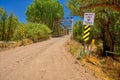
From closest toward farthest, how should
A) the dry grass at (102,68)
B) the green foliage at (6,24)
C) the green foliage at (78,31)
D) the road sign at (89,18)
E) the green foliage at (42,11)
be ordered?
1. the dry grass at (102,68)
2. the road sign at (89,18)
3. the green foliage at (78,31)
4. the green foliage at (6,24)
5. the green foliage at (42,11)

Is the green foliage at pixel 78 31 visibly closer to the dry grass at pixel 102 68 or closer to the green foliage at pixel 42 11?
the dry grass at pixel 102 68

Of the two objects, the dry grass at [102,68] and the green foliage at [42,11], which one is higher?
the green foliage at [42,11]

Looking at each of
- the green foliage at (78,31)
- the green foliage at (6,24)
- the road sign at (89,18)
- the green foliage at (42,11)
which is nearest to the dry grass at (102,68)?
the road sign at (89,18)

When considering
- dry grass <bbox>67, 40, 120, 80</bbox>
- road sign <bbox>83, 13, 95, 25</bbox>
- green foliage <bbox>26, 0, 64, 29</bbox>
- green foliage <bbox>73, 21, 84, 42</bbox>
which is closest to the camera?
dry grass <bbox>67, 40, 120, 80</bbox>

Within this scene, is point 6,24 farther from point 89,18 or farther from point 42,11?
point 89,18

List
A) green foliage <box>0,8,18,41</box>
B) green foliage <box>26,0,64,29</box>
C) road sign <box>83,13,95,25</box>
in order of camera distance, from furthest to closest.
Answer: green foliage <box>26,0,64,29</box> → green foliage <box>0,8,18,41</box> → road sign <box>83,13,95,25</box>

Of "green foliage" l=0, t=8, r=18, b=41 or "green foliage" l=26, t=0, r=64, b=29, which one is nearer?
"green foliage" l=0, t=8, r=18, b=41

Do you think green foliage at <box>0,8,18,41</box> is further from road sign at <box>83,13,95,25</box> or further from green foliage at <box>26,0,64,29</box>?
road sign at <box>83,13,95,25</box>

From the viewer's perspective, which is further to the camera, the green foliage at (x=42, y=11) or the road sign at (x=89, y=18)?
the green foliage at (x=42, y=11)

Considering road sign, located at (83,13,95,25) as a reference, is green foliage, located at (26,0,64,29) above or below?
above

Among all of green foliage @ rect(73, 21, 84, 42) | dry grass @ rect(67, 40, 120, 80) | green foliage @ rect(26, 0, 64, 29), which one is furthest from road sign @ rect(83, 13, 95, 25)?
green foliage @ rect(26, 0, 64, 29)

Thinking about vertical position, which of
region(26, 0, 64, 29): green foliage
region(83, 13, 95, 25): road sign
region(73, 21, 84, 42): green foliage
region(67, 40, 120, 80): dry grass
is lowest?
region(67, 40, 120, 80): dry grass

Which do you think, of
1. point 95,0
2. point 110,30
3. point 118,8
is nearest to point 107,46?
point 110,30

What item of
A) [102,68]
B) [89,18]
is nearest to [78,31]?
[89,18]
